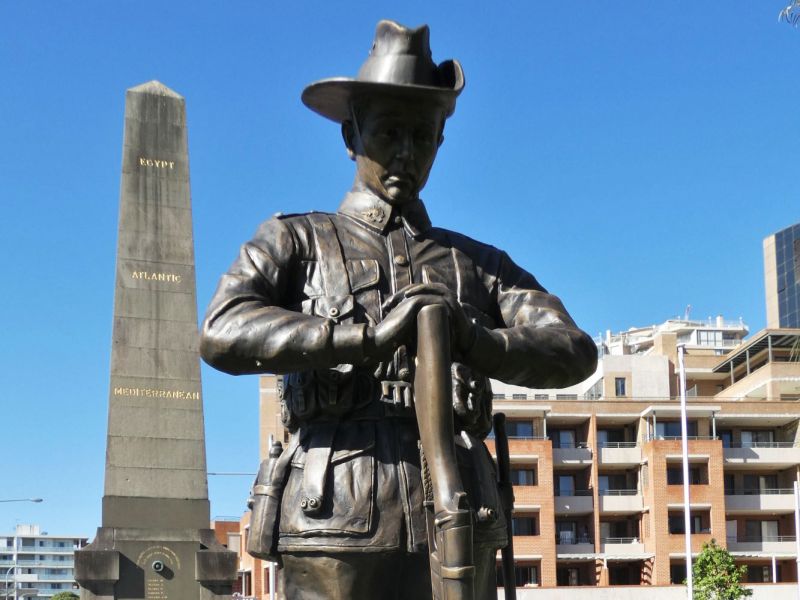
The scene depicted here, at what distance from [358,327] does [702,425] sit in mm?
63428

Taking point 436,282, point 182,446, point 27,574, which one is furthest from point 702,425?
point 27,574

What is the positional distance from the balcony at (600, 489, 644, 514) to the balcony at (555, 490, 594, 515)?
62 centimetres

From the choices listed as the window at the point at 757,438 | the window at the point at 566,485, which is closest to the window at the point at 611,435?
the window at the point at 566,485

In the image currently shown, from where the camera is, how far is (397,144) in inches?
210

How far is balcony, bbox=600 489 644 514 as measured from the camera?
213 ft

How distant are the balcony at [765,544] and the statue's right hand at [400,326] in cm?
6202

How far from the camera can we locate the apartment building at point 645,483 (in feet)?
207

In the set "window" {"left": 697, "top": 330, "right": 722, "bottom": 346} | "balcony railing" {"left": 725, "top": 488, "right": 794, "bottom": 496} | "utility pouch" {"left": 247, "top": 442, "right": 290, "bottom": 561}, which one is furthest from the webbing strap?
"window" {"left": 697, "top": 330, "right": 722, "bottom": 346}

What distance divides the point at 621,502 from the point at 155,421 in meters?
38.6

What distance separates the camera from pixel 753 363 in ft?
256

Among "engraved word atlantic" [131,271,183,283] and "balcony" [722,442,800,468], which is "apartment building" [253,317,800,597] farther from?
"engraved word atlantic" [131,271,183,283]

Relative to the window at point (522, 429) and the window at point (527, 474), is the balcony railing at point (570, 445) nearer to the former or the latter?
the window at point (522, 429)

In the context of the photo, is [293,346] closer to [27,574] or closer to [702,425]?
[702,425]

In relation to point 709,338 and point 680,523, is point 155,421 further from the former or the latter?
point 709,338
